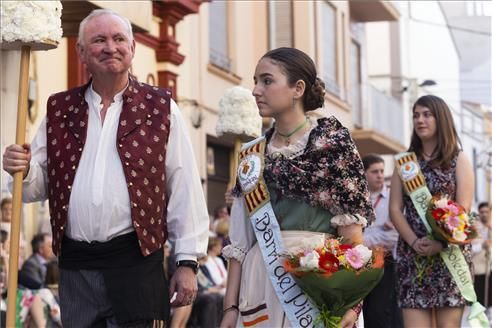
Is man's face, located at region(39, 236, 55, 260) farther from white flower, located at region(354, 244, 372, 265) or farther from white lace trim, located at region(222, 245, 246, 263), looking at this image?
white flower, located at region(354, 244, 372, 265)

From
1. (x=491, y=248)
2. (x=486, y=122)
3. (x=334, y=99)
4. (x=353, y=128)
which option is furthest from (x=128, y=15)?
(x=486, y=122)

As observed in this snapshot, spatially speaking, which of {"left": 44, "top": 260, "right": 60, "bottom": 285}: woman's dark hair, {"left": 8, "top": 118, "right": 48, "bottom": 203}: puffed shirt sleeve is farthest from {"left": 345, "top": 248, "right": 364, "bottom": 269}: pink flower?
{"left": 44, "top": 260, "right": 60, "bottom": 285}: woman's dark hair

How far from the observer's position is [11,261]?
5.51 m

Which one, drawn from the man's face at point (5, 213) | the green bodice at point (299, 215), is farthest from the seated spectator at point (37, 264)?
the green bodice at point (299, 215)

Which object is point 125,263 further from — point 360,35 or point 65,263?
point 360,35

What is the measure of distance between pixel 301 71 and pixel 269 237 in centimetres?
73

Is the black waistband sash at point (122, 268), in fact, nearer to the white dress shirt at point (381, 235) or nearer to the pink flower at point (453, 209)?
the pink flower at point (453, 209)

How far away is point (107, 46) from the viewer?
543 centimetres

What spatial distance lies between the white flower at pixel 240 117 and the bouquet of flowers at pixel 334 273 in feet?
14.0

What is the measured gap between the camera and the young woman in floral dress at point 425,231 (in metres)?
8.34

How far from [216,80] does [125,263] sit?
53.0ft

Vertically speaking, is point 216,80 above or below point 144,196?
above

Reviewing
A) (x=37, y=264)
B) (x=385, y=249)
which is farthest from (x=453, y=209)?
(x=37, y=264)

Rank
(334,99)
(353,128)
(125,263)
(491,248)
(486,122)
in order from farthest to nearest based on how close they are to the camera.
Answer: (486,122), (353,128), (334,99), (491,248), (125,263)
